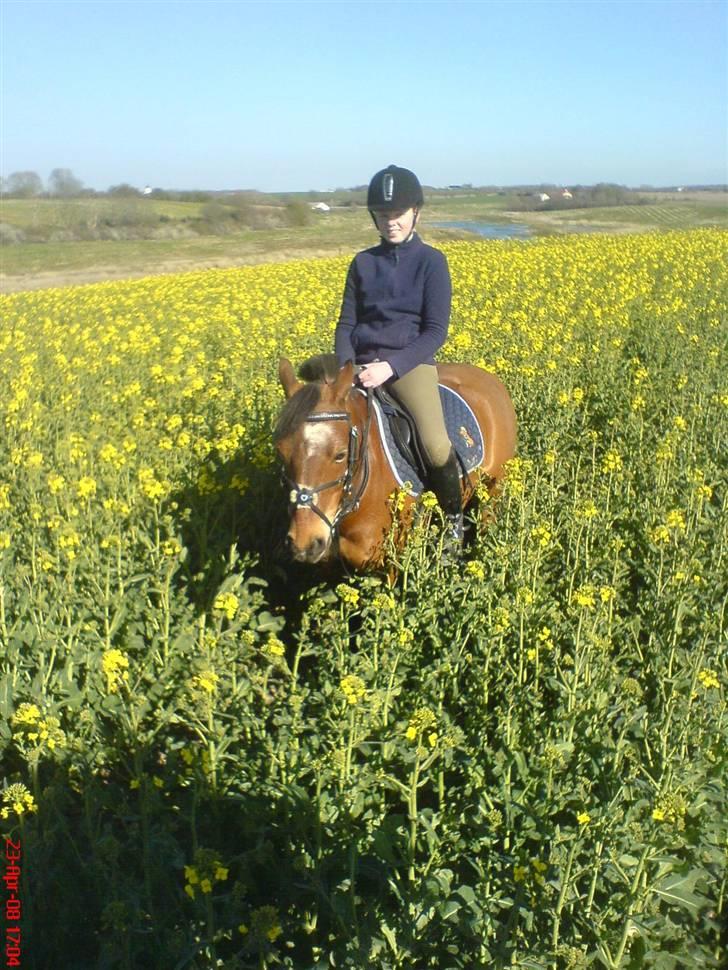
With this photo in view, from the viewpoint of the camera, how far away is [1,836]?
320cm

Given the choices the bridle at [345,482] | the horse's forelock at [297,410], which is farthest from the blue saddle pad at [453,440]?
the horse's forelock at [297,410]

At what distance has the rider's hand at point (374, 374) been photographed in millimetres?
4668

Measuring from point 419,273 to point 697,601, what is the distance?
2337 mm

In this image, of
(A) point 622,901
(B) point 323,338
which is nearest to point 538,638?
(A) point 622,901

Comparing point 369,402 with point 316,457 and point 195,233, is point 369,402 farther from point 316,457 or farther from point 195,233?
point 195,233

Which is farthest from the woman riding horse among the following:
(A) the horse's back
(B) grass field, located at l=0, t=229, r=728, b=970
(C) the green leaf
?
(C) the green leaf

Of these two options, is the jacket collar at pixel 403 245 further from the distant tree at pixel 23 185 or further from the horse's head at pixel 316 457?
the distant tree at pixel 23 185

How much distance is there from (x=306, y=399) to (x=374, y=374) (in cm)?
63

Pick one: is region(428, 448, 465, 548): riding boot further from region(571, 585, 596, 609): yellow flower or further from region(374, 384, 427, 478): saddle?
region(571, 585, 596, 609): yellow flower

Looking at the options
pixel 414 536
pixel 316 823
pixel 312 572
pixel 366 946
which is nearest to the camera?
pixel 366 946

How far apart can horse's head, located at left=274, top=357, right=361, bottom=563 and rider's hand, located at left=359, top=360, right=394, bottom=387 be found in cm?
35

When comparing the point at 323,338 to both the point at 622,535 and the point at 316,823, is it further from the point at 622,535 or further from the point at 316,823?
the point at 316,823

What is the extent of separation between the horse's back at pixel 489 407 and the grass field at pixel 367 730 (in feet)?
1.13

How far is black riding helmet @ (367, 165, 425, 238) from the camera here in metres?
4.69
